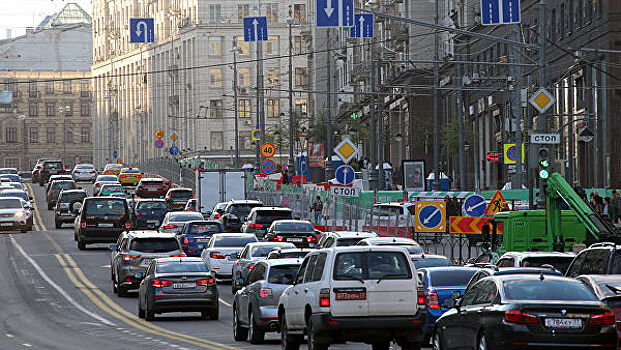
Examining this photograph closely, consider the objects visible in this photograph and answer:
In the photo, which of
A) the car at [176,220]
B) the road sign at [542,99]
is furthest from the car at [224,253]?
the car at [176,220]

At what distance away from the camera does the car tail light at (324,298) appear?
58.6 ft

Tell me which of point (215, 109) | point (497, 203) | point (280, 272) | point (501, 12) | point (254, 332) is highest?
point (215, 109)

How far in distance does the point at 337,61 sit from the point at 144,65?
44690mm

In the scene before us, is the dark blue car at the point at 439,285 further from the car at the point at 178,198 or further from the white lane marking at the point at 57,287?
the car at the point at 178,198

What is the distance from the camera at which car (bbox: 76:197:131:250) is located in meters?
48.8

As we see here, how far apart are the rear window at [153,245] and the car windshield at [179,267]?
626 centimetres

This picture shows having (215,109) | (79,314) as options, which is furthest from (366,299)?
(215,109)

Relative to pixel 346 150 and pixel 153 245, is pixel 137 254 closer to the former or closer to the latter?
pixel 153 245

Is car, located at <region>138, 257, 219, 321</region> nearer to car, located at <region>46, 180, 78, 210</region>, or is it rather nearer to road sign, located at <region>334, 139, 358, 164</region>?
road sign, located at <region>334, 139, 358, 164</region>

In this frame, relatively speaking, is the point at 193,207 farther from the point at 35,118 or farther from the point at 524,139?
the point at 35,118

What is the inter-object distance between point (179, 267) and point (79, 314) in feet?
12.4

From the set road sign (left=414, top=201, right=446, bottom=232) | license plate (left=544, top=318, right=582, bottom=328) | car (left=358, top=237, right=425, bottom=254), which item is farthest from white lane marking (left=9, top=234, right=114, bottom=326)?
license plate (left=544, top=318, right=582, bottom=328)

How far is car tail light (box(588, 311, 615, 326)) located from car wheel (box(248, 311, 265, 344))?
8.32m

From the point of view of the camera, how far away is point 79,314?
29.9m
